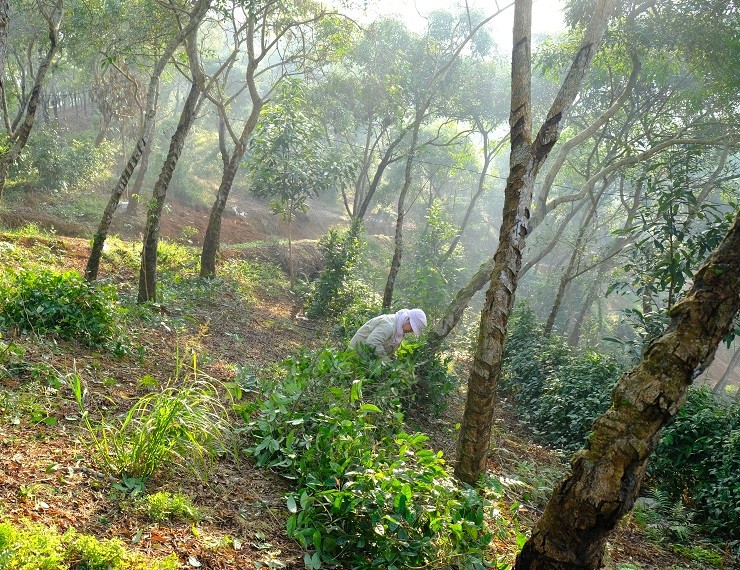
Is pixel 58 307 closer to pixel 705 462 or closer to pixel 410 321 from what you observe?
pixel 410 321

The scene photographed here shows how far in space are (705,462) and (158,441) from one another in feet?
21.0

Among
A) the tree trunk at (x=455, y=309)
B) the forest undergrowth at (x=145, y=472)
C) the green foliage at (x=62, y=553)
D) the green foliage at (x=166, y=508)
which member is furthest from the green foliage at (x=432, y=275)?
the green foliage at (x=62, y=553)

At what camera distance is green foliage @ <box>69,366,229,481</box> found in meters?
3.51

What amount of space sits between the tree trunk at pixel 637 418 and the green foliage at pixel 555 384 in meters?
6.46

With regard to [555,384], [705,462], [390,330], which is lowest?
[555,384]

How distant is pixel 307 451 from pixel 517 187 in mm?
2578

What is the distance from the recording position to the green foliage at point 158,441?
351cm

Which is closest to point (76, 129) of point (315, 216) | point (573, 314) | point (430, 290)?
point (315, 216)

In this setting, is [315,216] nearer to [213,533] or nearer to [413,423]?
[413,423]

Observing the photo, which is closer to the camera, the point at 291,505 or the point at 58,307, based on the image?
the point at 291,505

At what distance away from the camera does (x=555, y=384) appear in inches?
419

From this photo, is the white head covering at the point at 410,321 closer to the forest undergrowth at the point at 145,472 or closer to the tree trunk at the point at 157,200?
the forest undergrowth at the point at 145,472

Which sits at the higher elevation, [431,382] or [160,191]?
[160,191]

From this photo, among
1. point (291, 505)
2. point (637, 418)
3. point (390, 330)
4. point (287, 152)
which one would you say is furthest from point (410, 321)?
point (287, 152)
